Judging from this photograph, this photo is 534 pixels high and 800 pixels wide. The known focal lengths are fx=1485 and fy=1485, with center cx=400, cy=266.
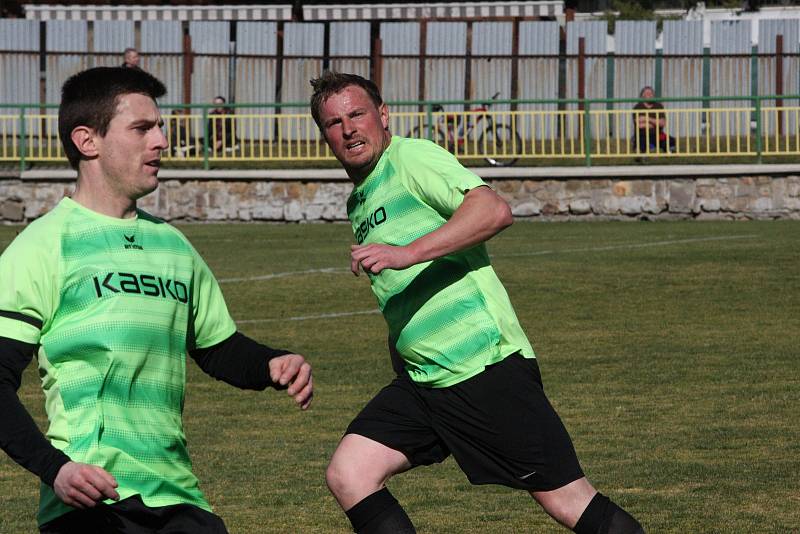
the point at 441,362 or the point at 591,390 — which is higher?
the point at 441,362

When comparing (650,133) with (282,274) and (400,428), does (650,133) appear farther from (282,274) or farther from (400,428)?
(400,428)

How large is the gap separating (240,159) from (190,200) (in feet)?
→ 3.57

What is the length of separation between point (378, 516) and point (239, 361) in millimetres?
1283

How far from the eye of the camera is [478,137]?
81.1 ft

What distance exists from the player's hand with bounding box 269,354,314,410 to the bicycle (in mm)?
20311

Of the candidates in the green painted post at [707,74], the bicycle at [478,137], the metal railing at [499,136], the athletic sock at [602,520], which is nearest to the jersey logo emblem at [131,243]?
the athletic sock at [602,520]

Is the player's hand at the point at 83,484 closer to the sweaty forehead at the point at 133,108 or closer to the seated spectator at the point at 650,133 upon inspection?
the sweaty forehead at the point at 133,108

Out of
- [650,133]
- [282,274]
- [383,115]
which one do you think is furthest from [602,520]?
[650,133]

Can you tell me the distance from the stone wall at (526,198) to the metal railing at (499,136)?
0.47 m

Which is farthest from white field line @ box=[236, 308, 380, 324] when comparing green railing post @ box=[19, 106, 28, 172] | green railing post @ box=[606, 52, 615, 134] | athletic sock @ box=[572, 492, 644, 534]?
green railing post @ box=[606, 52, 615, 134]

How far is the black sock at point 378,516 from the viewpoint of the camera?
5184 mm

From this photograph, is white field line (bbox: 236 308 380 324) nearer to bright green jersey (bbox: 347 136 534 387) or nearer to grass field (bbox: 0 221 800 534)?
grass field (bbox: 0 221 800 534)

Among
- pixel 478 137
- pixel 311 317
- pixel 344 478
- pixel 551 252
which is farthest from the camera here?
pixel 478 137

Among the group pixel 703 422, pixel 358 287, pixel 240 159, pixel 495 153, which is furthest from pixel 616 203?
pixel 703 422
